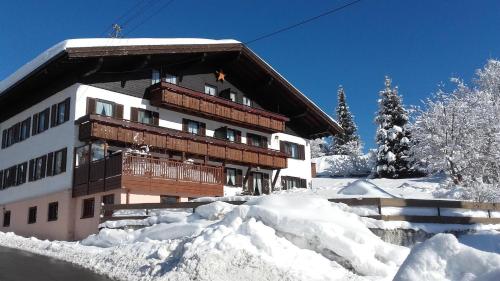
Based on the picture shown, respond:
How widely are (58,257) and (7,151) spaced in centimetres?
1952

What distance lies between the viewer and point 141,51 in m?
27.1

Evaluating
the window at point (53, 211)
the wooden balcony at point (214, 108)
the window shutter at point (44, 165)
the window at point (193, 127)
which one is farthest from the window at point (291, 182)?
the window shutter at point (44, 165)

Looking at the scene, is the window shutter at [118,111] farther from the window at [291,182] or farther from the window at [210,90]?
the window at [291,182]

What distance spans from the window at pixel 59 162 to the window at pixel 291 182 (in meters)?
14.6

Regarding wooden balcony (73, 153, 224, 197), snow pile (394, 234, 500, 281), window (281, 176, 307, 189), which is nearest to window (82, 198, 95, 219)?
wooden balcony (73, 153, 224, 197)

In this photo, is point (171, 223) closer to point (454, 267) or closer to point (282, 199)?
point (282, 199)

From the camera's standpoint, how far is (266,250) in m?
12.6

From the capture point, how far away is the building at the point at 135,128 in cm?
2486

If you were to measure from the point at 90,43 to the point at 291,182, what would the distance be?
56.1 feet

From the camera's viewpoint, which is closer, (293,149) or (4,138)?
(4,138)

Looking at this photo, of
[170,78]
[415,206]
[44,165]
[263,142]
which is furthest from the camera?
[263,142]

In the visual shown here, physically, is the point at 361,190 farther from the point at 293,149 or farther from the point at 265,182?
the point at 293,149

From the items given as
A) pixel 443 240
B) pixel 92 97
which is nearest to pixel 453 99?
pixel 92 97

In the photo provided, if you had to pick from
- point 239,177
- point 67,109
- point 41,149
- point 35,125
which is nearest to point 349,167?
point 239,177
